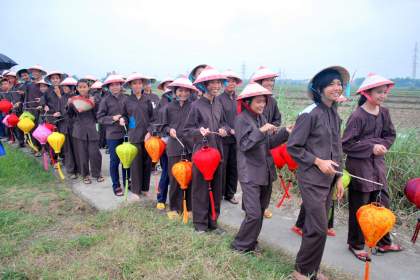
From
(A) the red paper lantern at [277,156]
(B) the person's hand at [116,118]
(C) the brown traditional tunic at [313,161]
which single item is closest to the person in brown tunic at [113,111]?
(B) the person's hand at [116,118]

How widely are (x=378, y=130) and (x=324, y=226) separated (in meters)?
1.35

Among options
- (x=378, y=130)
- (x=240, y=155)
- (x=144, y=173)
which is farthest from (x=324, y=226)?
(x=144, y=173)

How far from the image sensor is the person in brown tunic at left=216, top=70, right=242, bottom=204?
507cm

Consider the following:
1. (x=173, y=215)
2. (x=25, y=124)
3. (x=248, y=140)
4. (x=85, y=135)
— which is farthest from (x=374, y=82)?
(x=25, y=124)

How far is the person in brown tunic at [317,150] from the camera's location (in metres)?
2.84

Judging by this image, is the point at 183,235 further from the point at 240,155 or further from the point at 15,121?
the point at 15,121

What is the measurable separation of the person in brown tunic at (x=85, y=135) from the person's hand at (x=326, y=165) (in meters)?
4.47

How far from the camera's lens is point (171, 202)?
4699mm

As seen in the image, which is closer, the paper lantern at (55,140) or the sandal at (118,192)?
the sandal at (118,192)

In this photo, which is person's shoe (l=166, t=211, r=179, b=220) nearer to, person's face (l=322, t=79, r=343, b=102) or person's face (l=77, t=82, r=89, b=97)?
person's face (l=322, t=79, r=343, b=102)

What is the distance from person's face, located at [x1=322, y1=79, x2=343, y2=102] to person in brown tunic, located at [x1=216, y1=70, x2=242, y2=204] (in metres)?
2.16

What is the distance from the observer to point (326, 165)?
8.91 feet

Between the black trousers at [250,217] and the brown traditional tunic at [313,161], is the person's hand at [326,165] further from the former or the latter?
the black trousers at [250,217]

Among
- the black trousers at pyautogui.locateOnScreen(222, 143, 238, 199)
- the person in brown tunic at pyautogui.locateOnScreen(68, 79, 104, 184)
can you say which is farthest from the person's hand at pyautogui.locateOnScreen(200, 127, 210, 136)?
the person in brown tunic at pyautogui.locateOnScreen(68, 79, 104, 184)
